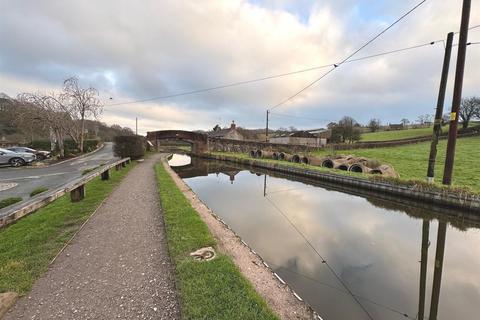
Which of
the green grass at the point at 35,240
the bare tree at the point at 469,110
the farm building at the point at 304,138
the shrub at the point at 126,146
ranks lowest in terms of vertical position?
the green grass at the point at 35,240

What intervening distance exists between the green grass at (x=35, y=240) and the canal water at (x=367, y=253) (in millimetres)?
4224

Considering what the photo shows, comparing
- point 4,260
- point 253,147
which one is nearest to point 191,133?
point 253,147

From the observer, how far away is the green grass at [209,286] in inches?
114

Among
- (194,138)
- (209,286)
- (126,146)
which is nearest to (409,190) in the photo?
(209,286)

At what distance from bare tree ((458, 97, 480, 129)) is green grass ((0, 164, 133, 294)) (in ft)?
200

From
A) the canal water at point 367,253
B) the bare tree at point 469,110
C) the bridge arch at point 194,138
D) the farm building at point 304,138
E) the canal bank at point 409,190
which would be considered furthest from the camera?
the farm building at point 304,138

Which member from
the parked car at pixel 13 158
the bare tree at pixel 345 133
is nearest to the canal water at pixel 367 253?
the parked car at pixel 13 158

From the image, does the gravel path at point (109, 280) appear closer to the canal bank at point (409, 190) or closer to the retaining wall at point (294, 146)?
the canal bank at point (409, 190)

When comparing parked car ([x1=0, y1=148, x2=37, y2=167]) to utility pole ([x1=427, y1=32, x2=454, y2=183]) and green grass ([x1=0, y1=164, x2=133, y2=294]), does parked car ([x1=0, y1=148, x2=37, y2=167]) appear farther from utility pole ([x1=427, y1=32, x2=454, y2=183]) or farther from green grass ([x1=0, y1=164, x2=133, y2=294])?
utility pole ([x1=427, y1=32, x2=454, y2=183])

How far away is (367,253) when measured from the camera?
5.91m

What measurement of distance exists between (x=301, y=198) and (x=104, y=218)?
8490 mm

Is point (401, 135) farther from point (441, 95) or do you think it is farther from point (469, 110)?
point (441, 95)

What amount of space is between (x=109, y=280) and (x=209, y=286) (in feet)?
5.12

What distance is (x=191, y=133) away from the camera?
40719 millimetres
